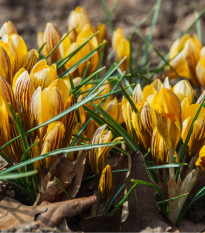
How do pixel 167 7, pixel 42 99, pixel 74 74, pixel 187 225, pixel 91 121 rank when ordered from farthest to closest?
pixel 167 7
pixel 74 74
pixel 91 121
pixel 187 225
pixel 42 99

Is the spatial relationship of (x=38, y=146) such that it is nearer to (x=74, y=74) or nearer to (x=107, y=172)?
(x=107, y=172)

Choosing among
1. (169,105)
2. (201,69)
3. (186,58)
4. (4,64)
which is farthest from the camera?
(186,58)

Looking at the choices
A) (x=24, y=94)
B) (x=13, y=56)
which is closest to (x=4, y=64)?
(x=13, y=56)

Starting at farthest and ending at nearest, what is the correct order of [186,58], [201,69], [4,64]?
[186,58] < [201,69] < [4,64]

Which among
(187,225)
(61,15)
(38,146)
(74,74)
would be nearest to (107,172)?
(38,146)

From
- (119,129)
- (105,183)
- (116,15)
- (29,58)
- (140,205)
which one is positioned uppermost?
(29,58)

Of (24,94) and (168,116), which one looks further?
(24,94)

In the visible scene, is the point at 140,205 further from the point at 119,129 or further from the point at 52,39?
the point at 52,39

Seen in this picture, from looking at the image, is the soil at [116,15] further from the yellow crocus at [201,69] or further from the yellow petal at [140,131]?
the yellow petal at [140,131]
